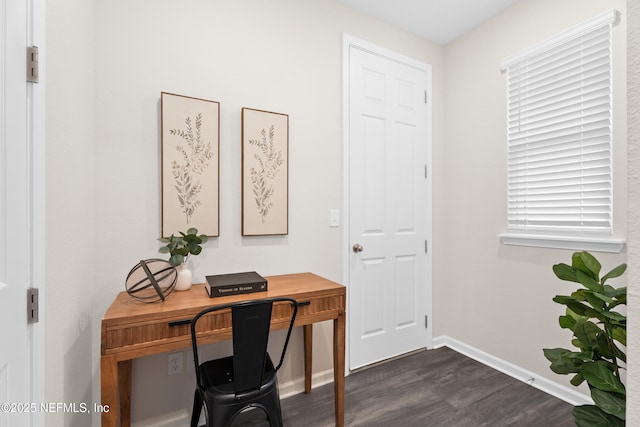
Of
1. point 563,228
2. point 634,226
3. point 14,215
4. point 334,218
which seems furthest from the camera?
point 334,218

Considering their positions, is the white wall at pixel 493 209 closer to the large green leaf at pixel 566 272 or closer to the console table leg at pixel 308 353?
the large green leaf at pixel 566 272

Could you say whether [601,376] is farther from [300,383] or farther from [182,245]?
[182,245]

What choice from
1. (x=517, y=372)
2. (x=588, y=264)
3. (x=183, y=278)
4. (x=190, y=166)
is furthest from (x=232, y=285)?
(x=517, y=372)

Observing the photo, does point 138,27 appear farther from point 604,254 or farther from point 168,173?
point 604,254

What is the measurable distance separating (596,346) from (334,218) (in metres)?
1.55

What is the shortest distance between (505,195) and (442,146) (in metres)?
0.76

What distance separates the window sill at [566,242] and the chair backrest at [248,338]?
195 centimetres

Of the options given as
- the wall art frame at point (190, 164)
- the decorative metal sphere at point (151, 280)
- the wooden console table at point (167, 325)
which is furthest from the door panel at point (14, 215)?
the wall art frame at point (190, 164)

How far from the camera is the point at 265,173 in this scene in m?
2.00

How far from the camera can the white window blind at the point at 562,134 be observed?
6.12 ft

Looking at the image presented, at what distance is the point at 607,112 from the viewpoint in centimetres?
184

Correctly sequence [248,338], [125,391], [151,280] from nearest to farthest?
[248,338]
[151,280]
[125,391]

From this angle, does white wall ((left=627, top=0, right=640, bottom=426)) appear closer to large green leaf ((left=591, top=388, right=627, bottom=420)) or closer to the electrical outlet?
large green leaf ((left=591, top=388, right=627, bottom=420))

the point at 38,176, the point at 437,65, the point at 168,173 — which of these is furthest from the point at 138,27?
the point at 437,65
